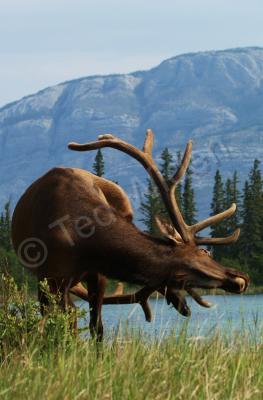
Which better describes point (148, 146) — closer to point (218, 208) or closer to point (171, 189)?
point (171, 189)

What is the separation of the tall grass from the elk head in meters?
0.54

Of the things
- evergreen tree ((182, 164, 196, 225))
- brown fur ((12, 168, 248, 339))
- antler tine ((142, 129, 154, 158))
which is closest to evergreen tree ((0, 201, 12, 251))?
evergreen tree ((182, 164, 196, 225))

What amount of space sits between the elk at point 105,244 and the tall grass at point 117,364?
0.61 m

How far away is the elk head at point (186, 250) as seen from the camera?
9445mm

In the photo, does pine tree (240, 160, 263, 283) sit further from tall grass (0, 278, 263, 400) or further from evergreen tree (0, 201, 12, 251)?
tall grass (0, 278, 263, 400)

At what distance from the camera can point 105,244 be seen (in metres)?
9.90

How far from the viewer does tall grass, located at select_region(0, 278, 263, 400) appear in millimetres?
6863

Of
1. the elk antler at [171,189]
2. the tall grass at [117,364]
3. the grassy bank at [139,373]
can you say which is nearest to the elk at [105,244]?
the elk antler at [171,189]

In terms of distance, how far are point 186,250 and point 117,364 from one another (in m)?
2.38

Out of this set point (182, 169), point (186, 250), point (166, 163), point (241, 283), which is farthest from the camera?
point (166, 163)

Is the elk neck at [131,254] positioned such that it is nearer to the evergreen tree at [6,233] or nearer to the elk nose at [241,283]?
the elk nose at [241,283]

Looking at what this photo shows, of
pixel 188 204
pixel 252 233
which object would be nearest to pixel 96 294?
pixel 252 233

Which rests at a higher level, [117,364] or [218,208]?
[117,364]

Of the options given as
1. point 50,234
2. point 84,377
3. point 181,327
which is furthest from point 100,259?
point 84,377
